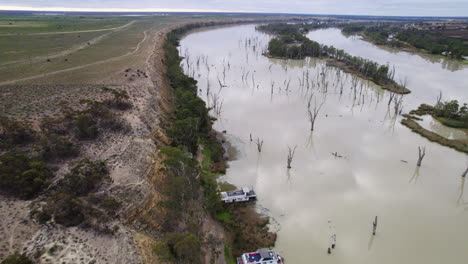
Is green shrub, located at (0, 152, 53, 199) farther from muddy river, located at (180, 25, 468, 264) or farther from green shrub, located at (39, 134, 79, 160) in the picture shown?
muddy river, located at (180, 25, 468, 264)

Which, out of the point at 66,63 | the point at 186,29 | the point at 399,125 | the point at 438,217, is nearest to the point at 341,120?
the point at 399,125

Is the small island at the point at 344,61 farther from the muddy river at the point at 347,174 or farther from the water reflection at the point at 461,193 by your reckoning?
the water reflection at the point at 461,193

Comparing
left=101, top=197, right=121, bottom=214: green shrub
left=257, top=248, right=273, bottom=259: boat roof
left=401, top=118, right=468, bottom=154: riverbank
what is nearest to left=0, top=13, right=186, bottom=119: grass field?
left=101, top=197, right=121, bottom=214: green shrub

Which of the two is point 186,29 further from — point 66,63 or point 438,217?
point 438,217

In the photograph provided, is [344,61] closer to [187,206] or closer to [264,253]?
[264,253]

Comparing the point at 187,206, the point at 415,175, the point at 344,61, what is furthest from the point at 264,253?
the point at 344,61

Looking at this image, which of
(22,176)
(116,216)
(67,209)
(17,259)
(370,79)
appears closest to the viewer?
(17,259)

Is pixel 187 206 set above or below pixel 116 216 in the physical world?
below
